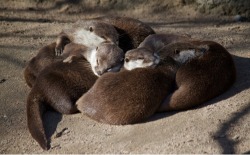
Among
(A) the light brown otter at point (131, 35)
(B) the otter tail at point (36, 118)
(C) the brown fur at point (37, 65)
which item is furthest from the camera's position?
(A) the light brown otter at point (131, 35)

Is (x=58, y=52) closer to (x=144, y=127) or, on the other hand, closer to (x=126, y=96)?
(x=126, y=96)

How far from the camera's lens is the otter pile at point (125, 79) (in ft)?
12.7

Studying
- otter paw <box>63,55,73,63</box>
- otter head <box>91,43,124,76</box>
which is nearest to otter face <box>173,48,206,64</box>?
otter head <box>91,43,124,76</box>

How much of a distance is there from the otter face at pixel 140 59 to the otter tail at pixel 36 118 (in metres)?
0.83

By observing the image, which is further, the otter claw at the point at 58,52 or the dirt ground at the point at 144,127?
the otter claw at the point at 58,52

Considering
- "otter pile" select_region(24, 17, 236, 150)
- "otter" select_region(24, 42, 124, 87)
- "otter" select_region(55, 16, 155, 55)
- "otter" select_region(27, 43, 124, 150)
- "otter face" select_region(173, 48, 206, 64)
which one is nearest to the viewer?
"otter pile" select_region(24, 17, 236, 150)

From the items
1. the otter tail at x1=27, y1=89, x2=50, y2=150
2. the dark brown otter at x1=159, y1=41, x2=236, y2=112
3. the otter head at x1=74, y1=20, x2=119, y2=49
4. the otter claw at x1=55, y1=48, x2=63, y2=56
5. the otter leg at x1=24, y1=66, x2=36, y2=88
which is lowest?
the otter leg at x1=24, y1=66, x2=36, y2=88

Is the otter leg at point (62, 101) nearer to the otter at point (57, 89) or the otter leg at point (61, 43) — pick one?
the otter at point (57, 89)

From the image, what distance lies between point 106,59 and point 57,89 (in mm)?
584

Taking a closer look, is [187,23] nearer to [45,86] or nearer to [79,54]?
[79,54]

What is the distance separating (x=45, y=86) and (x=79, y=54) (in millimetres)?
644

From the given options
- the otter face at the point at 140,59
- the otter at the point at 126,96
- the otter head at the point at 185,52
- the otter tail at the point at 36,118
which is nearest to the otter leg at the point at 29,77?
the otter tail at the point at 36,118

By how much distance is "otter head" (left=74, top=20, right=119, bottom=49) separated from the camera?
4.85 meters

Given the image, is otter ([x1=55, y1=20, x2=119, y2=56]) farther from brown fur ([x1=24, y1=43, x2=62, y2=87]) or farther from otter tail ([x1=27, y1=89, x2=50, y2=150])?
otter tail ([x1=27, y1=89, x2=50, y2=150])
